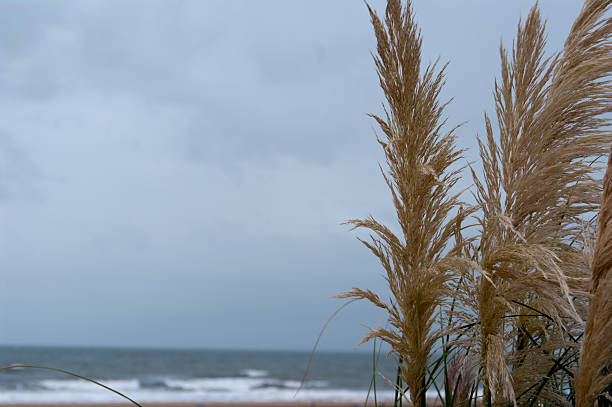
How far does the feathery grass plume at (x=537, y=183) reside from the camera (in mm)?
1606

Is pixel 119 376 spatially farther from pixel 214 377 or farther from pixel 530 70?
pixel 530 70

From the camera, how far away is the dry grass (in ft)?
5.38

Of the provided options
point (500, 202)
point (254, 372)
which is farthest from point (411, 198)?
point (254, 372)

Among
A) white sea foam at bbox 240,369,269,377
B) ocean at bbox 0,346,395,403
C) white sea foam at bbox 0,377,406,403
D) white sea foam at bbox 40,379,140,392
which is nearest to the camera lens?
white sea foam at bbox 0,377,406,403

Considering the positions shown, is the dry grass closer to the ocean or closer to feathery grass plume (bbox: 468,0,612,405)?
feathery grass plume (bbox: 468,0,612,405)

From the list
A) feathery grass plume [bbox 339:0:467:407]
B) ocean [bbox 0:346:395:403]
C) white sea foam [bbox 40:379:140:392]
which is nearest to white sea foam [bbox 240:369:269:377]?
ocean [bbox 0:346:395:403]

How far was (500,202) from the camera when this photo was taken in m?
1.73

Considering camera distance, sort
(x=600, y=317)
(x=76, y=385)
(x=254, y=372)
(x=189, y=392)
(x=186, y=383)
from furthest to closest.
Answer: (x=254, y=372) < (x=186, y=383) < (x=76, y=385) < (x=189, y=392) < (x=600, y=317)

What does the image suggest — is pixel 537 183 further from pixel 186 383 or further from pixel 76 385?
pixel 186 383

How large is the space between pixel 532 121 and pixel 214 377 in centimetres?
2551

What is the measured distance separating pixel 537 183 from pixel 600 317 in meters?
0.45

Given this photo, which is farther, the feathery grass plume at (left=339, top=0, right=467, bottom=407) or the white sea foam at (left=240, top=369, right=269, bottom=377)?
the white sea foam at (left=240, top=369, right=269, bottom=377)

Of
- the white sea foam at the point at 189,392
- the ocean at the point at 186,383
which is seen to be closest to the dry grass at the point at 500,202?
the ocean at the point at 186,383

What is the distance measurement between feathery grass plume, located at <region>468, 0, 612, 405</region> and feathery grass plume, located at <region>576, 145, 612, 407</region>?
165mm
